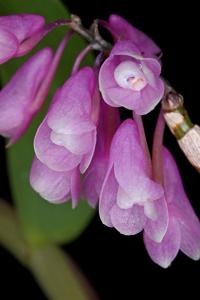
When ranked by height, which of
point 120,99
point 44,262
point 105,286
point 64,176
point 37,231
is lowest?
point 105,286

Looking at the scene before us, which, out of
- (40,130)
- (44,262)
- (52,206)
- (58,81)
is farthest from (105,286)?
(40,130)

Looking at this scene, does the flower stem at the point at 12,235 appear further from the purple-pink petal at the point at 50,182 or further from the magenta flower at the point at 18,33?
the magenta flower at the point at 18,33

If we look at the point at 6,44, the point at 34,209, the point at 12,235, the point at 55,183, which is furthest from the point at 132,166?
the point at 12,235

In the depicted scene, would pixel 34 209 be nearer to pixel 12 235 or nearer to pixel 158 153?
pixel 12 235

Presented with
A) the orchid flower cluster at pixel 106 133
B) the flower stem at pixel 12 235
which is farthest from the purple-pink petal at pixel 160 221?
the flower stem at pixel 12 235

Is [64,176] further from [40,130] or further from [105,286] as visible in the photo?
[105,286]

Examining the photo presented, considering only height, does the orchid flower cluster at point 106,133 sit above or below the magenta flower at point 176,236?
above
